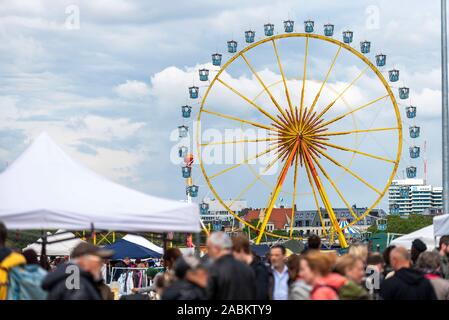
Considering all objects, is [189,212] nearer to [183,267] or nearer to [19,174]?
[19,174]

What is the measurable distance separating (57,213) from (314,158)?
91.6ft

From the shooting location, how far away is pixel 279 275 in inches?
470

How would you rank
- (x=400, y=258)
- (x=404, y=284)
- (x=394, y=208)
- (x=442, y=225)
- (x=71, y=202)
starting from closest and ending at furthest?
(x=404, y=284), (x=400, y=258), (x=71, y=202), (x=442, y=225), (x=394, y=208)

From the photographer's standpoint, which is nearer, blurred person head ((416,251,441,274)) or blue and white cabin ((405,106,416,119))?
blurred person head ((416,251,441,274))

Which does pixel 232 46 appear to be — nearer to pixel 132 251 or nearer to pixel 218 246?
pixel 132 251

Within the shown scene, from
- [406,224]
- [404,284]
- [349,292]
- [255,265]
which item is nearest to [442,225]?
[255,265]

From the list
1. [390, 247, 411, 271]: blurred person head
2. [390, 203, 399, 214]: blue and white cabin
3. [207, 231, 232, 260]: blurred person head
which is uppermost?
[390, 203, 399, 214]: blue and white cabin

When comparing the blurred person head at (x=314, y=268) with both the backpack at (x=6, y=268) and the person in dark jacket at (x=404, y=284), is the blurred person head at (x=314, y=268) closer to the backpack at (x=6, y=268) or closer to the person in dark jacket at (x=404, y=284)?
the person in dark jacket at (x=404, y=284)

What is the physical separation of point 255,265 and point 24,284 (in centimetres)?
305

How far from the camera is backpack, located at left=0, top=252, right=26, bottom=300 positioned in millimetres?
9320

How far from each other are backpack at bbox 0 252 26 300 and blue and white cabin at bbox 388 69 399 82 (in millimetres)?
36752

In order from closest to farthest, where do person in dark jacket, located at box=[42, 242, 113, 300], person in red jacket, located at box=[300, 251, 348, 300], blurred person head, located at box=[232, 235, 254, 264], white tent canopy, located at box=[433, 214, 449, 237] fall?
1. person in dark jacket, located at box=[42, 242, 113, 300]
2. person in red jacket, located at box=[300, 251, 348, 300]
3. blurred person head, located at box=[232, 235, 254, 264]
4. white tent canopy, located at box=[433, 214, 449, 237]

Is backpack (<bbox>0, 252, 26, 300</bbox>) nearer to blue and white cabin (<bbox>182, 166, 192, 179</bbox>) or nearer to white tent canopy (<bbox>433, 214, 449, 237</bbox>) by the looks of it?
A: white tent canopy (<bbox>433, 214, 449, 237</bbox>)

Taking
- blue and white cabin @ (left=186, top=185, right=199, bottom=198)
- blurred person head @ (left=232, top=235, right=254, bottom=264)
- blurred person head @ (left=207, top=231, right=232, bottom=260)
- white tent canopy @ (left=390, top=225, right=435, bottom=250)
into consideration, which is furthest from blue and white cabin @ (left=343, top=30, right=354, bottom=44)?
blurred person head @ (left=207, top=231, right=232, bottom=260)
